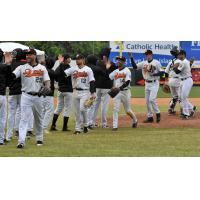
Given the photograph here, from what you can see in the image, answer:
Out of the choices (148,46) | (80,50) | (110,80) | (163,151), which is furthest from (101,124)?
(80,50)

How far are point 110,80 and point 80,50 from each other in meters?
46.7

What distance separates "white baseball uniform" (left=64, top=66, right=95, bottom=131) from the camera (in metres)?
15.6

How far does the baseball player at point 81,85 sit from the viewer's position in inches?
614

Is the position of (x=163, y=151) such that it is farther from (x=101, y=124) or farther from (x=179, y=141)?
(x=101, y=124)

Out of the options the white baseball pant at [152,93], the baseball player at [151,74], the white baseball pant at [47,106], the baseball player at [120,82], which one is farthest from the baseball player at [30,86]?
the white baseball pant at [152,93]

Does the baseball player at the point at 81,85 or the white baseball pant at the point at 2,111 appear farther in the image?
the baseball player at the point at 81,85

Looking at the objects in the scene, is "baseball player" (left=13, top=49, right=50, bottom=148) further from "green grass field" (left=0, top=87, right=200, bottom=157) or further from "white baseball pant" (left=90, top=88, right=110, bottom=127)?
"white baseball pant" (left=90, top=88, right=110, bottom=127)

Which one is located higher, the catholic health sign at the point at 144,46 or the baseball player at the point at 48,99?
the catholic health sign at the point at 144,46

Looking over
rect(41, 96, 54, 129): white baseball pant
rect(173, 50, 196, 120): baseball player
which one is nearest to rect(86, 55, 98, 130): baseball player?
rect(41, 96, 54, 129): white baseball pant

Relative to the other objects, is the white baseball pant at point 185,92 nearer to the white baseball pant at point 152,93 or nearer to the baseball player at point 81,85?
the white baseball pant at point 152,93

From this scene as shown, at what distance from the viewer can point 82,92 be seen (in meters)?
15.7

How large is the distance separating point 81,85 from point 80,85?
0.03 meters

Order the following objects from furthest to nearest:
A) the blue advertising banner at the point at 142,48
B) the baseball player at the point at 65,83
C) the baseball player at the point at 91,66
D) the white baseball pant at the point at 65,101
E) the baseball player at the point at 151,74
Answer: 1. the blue advertising banner at the point at 142,48
2. the baseball player at the point at 151,74
3. the baseball player at the point at 91,66
4. the white baseball pant at the point at 65,101
5. the baseball player at the point at 65,83

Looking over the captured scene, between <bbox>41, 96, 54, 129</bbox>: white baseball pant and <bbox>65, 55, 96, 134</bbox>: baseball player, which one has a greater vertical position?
<bbox>65, 55, 96, 134</bbox>: baseball player
